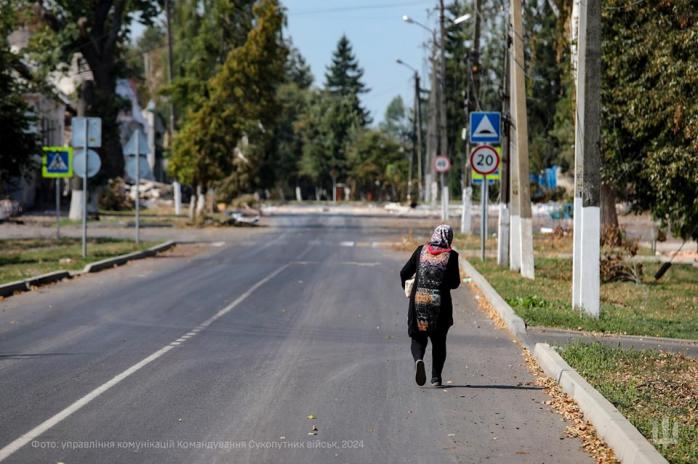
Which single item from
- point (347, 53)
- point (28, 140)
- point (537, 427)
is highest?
point (347, 53)

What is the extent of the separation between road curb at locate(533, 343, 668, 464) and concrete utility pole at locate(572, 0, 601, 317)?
4.37 m

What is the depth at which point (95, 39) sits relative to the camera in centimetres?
4972

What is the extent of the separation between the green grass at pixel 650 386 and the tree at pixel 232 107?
3751cm

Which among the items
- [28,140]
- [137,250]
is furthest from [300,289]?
[28,140]

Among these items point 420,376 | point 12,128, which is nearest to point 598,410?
point 420,376

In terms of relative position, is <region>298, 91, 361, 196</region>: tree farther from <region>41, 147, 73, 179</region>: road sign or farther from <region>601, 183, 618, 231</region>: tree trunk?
<region>41, 147, 73, 179</region>: road sign

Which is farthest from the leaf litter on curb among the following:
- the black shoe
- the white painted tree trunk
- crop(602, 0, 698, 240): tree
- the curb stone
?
the white painted tree trunk

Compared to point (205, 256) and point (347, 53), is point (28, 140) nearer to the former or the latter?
point (205, 256)

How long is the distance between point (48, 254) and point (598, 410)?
23.1m

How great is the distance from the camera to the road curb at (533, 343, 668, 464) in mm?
7324

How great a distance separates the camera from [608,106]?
74.7 feet

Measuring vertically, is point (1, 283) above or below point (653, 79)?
below

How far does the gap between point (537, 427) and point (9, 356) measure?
6.36 m

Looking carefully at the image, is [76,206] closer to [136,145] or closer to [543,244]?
[136,145]
